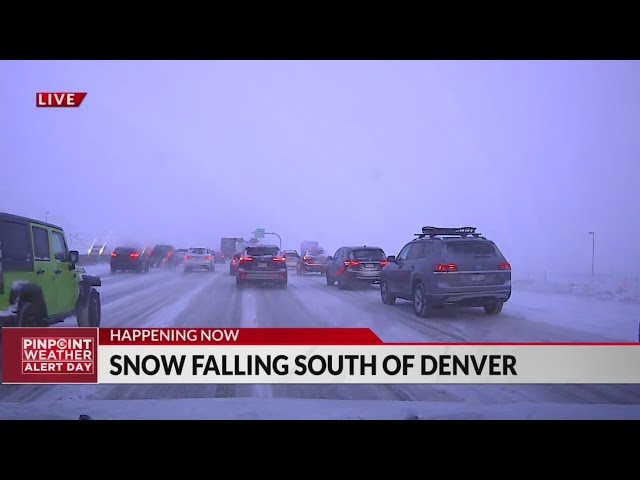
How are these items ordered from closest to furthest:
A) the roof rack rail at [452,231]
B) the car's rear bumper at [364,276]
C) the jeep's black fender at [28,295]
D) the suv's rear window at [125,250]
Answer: the jeep's black fender at [28,295]
the roof rack rail at [452,231]
the suv's rear window at [125,250]
the car's rear bumper at [364,276]

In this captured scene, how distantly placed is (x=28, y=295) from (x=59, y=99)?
172 cm

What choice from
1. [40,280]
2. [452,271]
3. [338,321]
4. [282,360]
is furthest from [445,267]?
[40,280]

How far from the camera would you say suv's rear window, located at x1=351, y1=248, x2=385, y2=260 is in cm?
489

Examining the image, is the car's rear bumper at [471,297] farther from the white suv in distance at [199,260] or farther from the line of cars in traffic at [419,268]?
the white suv in distance at [199,260]

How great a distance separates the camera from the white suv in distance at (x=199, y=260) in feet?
15.6

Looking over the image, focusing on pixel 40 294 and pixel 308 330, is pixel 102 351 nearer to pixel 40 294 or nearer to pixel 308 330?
pixel 40 294

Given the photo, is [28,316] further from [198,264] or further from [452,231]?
[452,231]

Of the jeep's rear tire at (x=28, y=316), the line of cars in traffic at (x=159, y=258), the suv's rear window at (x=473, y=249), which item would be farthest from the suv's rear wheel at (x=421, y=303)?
the jeep's rear tire at (x=28, y=316)

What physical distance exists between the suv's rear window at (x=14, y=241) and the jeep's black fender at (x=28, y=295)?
239 mm

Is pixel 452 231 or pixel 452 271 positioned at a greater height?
pixel 452 231

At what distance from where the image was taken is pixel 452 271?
4633 millimetres

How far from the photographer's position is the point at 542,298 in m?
4.58

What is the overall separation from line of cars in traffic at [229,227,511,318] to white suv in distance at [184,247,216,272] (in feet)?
0.77
